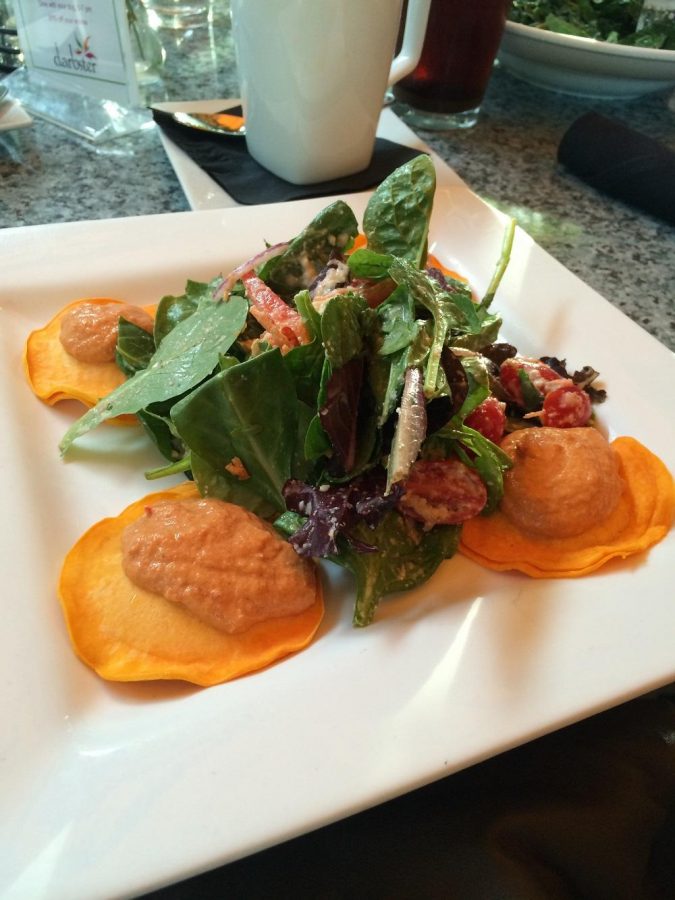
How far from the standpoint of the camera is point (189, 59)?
7.41ft

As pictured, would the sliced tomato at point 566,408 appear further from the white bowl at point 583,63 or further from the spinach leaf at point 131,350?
the white bowl at point 583,63

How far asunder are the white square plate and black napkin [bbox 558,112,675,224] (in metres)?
0.78

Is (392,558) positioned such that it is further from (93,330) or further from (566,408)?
(93,330)

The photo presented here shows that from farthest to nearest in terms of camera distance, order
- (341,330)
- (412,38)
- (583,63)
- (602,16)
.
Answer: (602,16) → (583,63) → (412,38) → (341,330)

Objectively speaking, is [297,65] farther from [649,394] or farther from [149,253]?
[649,394]

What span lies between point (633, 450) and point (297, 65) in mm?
964

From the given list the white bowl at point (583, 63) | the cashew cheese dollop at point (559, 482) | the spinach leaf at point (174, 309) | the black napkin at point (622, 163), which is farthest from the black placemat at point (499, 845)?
the white bowl at point (583, 63)

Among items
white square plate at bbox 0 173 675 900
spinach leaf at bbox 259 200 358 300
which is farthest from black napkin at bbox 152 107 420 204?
white square plate at bbox 0 173 675 900

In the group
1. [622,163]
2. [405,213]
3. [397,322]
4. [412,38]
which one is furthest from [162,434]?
[622,163]

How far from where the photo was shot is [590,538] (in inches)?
33.4

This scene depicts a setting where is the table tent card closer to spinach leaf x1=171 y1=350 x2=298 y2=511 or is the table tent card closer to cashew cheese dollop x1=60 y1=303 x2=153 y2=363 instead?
cashew cheese dollop x1=60 y1=303 x2=153 y2=363

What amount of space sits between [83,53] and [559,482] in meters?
1.44

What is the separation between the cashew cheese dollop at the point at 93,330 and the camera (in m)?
1.01

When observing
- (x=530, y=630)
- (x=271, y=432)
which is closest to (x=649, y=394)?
(x=530, y=630)
